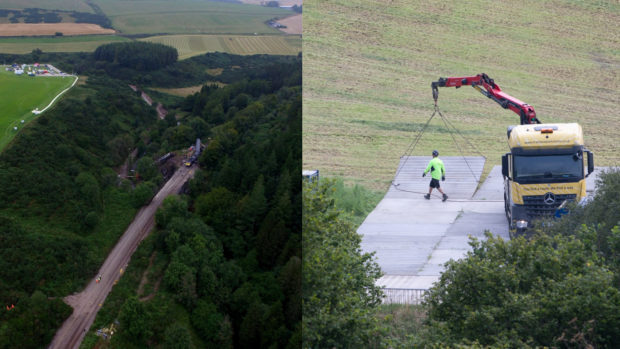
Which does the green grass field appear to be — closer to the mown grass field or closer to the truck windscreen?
the mown grass field

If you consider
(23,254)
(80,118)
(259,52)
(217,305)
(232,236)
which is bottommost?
(217,305)

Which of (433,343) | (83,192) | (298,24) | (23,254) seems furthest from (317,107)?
(23,254)

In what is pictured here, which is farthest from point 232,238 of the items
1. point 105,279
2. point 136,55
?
point 136,55

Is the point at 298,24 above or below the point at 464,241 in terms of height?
above

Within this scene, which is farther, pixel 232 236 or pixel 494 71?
pixel 494 71

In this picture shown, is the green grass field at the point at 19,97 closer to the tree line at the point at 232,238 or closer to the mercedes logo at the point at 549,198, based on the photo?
the tree line at the point at 232,238

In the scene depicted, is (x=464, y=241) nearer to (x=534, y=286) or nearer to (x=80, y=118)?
(x=534, y=286)
